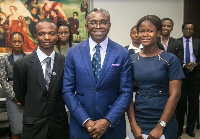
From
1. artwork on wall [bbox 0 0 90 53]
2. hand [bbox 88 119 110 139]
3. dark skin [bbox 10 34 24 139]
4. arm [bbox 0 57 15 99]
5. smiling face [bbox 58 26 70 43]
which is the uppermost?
artwork on wall [bbox 0 0 90 53]

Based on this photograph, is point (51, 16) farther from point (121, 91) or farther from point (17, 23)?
point (121, 91)

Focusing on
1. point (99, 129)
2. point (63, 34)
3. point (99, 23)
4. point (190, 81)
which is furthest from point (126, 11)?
point (99, 129)

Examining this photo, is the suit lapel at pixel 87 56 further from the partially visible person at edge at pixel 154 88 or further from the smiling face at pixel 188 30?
the smiling face at pixel 188 30

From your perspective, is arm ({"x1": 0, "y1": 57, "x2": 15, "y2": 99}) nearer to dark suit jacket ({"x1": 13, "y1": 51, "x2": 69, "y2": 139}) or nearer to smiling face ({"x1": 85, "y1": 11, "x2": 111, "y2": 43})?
dark suit jacket ({"x1": 13, "y1": 51, "x2": 69, "y2": 139})

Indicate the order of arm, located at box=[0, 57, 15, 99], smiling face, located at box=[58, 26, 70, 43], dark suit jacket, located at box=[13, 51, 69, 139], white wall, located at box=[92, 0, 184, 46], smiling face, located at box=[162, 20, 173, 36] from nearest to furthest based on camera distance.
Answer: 1. dark suit jacket, located at box=[13, 51, 69, 139]
2. arm, located at box=[0, 57, 15, 99]
3. smiling face, located at box=[58, 26, 70, 43]
4. smiling face, located at box=[162, 20, 173, 36]
5. white wall, located at box=[92, 0, 184, 46]

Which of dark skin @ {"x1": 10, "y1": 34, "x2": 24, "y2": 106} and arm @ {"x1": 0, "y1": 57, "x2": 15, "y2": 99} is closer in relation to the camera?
arm @ {"x1": 0, "y1": 57, "x2": 15, "y2": 99}

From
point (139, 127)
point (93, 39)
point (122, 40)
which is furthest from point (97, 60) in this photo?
point (122, 40)

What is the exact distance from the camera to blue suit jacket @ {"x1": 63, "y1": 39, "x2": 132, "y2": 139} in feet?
6.15

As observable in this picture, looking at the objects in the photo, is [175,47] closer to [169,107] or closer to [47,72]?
[169,107]

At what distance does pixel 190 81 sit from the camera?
4.04m

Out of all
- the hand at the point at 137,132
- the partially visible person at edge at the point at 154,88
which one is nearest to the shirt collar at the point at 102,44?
the partially visible person at edge at the point at 154,88

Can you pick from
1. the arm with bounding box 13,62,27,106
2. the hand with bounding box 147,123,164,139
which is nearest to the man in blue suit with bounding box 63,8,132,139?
the hand with bounding box 147,123,164,139

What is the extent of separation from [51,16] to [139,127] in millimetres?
3524

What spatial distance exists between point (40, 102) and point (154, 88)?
0.96 metres
